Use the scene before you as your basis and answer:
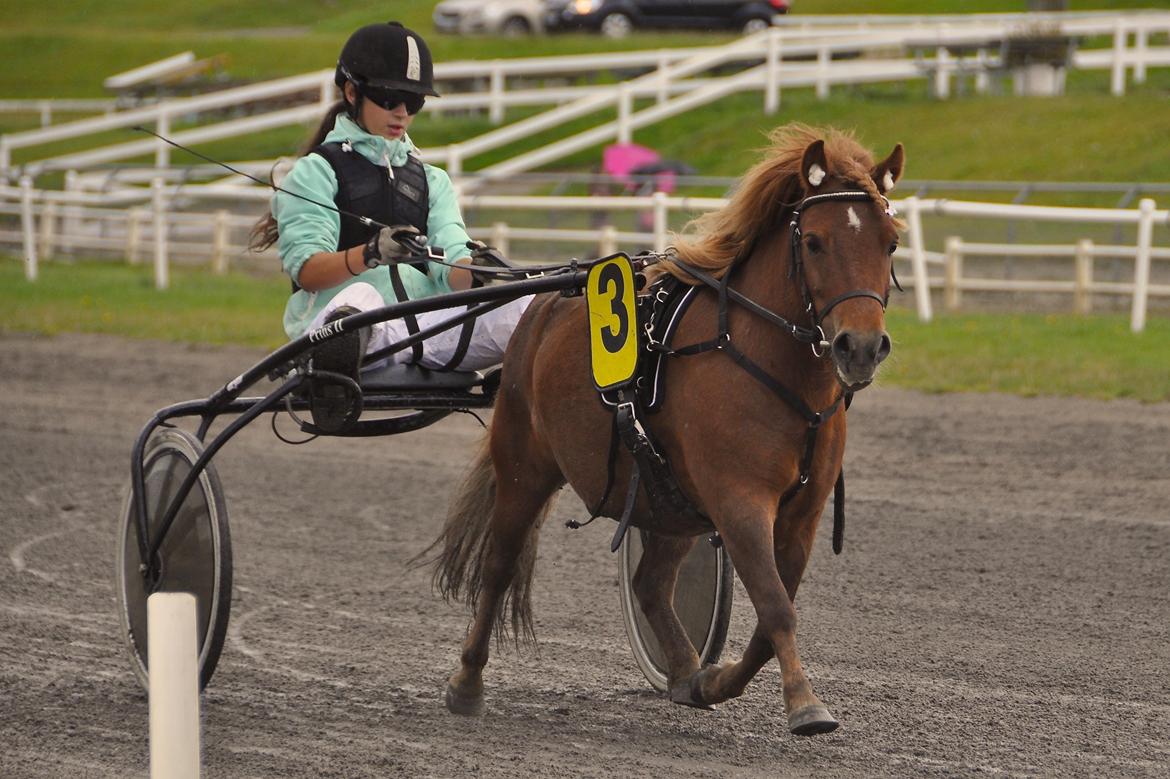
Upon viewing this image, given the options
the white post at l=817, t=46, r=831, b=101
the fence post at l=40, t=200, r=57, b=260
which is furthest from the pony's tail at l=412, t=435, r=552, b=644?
the white post at l=817, t=46, r=831, b=101

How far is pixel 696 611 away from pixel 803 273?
57.1 inches

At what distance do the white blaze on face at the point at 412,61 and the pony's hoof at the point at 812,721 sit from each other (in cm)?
236

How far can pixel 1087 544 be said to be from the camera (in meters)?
6.50

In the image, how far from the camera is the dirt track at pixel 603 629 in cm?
411

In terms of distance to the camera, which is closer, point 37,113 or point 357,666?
point 357,666

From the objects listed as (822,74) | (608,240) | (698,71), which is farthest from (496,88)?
(608,240)

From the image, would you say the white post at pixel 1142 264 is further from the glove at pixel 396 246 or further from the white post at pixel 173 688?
the white post at pixel 173 688

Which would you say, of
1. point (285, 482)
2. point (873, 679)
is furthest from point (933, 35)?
point (873, 679)

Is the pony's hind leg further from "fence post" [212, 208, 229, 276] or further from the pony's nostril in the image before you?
"fence post" [212, 208, 229, 276]

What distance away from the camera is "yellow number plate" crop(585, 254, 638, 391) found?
3998mm

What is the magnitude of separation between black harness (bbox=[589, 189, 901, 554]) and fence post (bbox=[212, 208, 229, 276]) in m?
14.1

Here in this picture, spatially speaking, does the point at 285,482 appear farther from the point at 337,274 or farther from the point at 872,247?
the point at 872,247

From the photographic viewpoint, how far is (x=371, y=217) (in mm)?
4988

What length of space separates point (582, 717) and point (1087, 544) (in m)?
2.93
